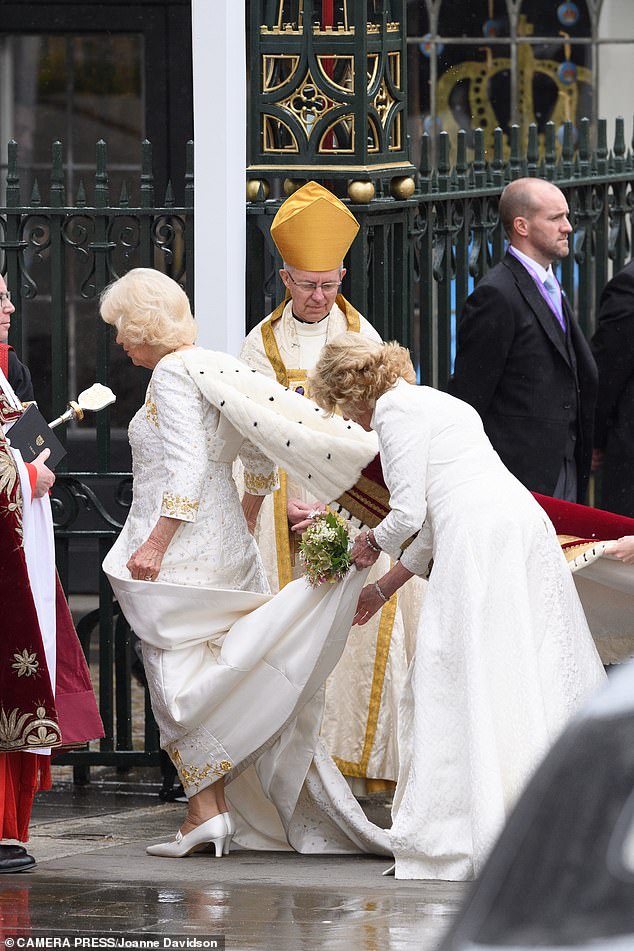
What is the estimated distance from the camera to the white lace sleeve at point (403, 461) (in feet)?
17.6

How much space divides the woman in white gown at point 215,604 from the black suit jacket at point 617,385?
96.9 inches

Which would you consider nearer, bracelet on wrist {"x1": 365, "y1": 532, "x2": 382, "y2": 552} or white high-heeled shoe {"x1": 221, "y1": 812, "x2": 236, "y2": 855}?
bracelet on wrist {"x1": 365, "y1": 532, "x2": 382, "y2": 552}

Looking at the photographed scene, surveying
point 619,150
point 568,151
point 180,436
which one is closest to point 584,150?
point 568,151

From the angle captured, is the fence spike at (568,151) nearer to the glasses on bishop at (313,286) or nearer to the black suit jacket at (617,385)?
the black suit jacket at (617,385)

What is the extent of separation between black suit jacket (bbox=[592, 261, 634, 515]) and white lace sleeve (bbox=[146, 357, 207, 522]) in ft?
8.78

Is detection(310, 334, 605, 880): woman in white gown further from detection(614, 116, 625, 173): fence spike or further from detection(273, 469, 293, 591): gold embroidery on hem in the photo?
detection(614, 116, 625, 173): fence spike

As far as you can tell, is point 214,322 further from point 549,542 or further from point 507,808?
point 507,808

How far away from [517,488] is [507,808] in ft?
2.93

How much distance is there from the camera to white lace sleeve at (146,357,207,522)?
573 centimetres

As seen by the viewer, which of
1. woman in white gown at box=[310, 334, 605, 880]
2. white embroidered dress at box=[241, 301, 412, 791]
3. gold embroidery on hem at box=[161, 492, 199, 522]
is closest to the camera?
woman in white gown at box=[310, 334, 605, 880]

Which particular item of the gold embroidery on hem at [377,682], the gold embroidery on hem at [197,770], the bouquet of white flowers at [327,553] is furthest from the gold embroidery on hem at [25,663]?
the gold embroidery on hem at [377,682]

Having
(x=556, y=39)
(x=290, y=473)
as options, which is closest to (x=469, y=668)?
(x=290, y=473)

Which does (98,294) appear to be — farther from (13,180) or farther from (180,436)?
(180,436)
